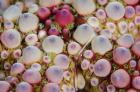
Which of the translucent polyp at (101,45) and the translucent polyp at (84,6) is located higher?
the translucent polyp at (84,6)

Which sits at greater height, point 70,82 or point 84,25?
point 84,25

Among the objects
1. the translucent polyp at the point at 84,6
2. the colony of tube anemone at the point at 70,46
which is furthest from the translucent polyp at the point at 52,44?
the translucent polyp at the point at 84,6

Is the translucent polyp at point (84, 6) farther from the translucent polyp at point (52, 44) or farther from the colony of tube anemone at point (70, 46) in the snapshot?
the translucent polyp at point (52, 44)

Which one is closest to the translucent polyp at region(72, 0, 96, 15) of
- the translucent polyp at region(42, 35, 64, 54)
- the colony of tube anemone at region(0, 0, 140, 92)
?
the colony of tube anemone at region(0, 0, 140, 92)

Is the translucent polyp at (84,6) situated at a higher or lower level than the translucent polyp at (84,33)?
higher

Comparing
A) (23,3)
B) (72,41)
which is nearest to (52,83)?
(72,41)

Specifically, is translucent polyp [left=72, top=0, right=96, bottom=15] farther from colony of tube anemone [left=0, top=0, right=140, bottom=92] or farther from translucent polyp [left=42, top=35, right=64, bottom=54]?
translucent polyp [left=42, top=35, right=64, bottom=54]

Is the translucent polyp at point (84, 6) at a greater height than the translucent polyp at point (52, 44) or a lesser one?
greater

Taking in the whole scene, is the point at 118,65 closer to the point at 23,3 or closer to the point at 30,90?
the point at 30,90
